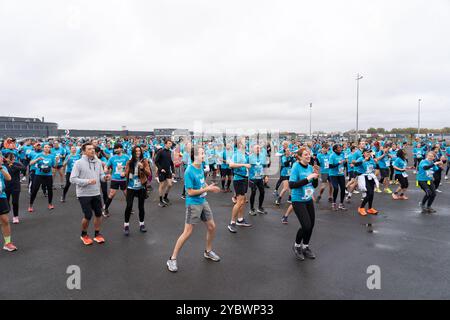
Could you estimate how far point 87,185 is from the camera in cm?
512

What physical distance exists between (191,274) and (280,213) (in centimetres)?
423

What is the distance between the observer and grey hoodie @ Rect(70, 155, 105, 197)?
5032mm

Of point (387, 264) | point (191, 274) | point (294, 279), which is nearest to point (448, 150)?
point (387, 264)

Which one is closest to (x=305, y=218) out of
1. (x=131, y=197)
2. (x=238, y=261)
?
(x=238, y=261)

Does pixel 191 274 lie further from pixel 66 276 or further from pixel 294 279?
pixel 66 276

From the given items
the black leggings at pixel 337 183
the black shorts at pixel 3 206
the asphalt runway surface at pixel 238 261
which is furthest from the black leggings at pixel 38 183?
the black leggings at pixel 337 183

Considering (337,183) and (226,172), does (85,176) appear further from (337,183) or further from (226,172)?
(337,183)

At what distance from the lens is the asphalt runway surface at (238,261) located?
11.7ft

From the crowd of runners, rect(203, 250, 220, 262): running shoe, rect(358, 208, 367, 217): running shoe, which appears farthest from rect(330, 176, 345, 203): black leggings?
rect(203, 250, 220, 262): running shoe

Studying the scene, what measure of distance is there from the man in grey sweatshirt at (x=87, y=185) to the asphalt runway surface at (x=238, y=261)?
445mm

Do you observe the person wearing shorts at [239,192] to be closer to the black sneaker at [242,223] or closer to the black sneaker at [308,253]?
the black sneaker at [242,223]

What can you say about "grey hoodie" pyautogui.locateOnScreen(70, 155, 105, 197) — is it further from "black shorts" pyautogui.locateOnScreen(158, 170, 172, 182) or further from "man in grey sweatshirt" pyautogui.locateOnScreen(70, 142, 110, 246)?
"black shorts" pyautogui.locateOnScreen(158, 170, 172, 182)

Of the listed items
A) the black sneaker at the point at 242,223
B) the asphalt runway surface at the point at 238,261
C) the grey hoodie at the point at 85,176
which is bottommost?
the asphalt runway surface at the point at 238,261
